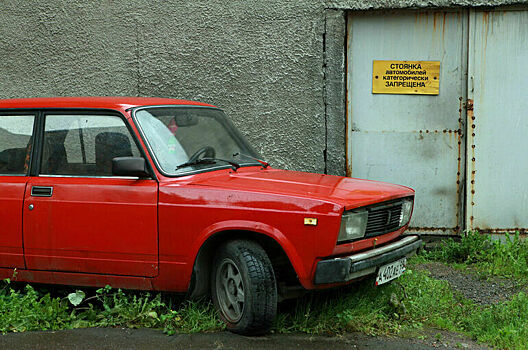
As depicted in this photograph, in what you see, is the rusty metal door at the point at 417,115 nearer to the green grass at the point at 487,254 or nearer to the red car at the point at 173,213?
the green grass at the point at 487,254

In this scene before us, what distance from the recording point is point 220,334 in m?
4.51

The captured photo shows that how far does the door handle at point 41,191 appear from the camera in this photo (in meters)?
4.90

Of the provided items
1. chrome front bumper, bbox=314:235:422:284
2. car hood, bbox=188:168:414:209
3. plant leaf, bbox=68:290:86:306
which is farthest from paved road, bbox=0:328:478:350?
car hood, bbox=188:168:414:209

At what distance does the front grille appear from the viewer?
4.53 meters

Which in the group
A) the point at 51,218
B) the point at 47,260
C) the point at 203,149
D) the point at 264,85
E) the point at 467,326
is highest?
the point at 264,85

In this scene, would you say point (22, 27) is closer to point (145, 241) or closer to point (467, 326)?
point (145, 241)

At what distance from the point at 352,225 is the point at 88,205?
1933mm

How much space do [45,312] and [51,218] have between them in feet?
2.29

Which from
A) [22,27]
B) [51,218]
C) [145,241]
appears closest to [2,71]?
[22,27]

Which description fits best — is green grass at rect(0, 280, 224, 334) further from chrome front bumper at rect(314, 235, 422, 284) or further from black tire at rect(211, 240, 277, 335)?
chrome front bumper at rect(314, 235, 422, 284)

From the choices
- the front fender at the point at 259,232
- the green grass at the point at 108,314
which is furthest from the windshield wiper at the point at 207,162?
the green grass at the point at 108,314

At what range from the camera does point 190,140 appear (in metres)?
4.98

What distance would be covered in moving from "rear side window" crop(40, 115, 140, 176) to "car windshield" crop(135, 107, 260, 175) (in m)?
0.18

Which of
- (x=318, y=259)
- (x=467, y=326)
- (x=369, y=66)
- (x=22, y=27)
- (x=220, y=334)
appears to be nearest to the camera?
(x=318, y=259)
